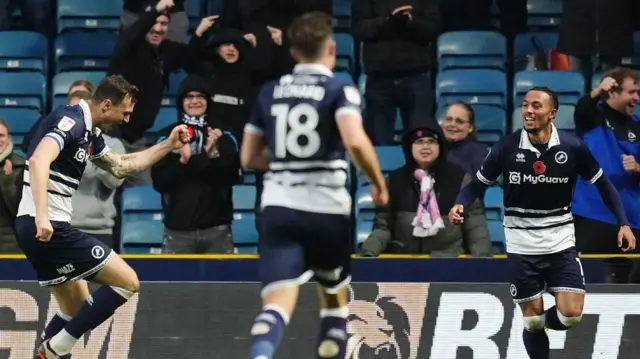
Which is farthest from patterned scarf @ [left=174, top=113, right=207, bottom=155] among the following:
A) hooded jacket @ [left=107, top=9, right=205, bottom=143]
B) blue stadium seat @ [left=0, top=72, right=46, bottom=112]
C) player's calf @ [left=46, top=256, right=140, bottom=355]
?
blue stadium seat @ [left=0, top=72, right=46, bottom=112]

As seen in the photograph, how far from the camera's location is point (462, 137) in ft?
36.7

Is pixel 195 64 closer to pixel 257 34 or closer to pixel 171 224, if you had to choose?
pixel 257 34

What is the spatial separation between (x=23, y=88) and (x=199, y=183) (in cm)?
307

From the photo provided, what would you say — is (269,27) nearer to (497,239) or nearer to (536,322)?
(497,239)

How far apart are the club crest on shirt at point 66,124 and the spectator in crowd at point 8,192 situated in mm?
2521

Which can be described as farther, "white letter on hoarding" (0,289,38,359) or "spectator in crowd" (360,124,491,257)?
"spectator in crowd" (360,124,491,257)

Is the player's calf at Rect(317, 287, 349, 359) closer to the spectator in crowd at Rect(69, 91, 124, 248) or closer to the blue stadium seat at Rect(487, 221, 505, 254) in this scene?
the spectator in crowd at Rect(69, 91, 124, 248)

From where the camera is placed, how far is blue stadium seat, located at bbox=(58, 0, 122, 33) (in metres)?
13.8

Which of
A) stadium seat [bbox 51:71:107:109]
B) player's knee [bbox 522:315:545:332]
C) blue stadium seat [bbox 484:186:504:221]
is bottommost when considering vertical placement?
player's knee [bbox 522:315:545:332]

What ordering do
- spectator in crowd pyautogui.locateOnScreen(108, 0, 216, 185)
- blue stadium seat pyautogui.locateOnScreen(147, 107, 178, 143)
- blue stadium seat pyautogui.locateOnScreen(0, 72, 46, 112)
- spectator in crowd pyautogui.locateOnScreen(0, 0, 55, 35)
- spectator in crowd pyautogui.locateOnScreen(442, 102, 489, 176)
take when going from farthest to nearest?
spectator in crowd pyautogui.locateOnScreen(0, 0, 55, 35), blue stadium seat pyautogui.locateOnScreen(0, 72, 46, 112), blue stadium seat pyautogui.locateOnScreen(147, 107, 178, 143), spectator in crowd pyautogui.locateOnScreen(108, 0, 216, 185), spectator in crowd pyautogui.locateOnScreen(442, 102, 489, 176)

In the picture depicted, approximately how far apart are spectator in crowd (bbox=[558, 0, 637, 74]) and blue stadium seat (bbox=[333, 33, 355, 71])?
2084 mm

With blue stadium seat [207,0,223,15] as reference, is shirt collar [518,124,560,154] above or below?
below

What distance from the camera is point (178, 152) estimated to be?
1091cm

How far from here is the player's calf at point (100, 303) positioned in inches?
344
